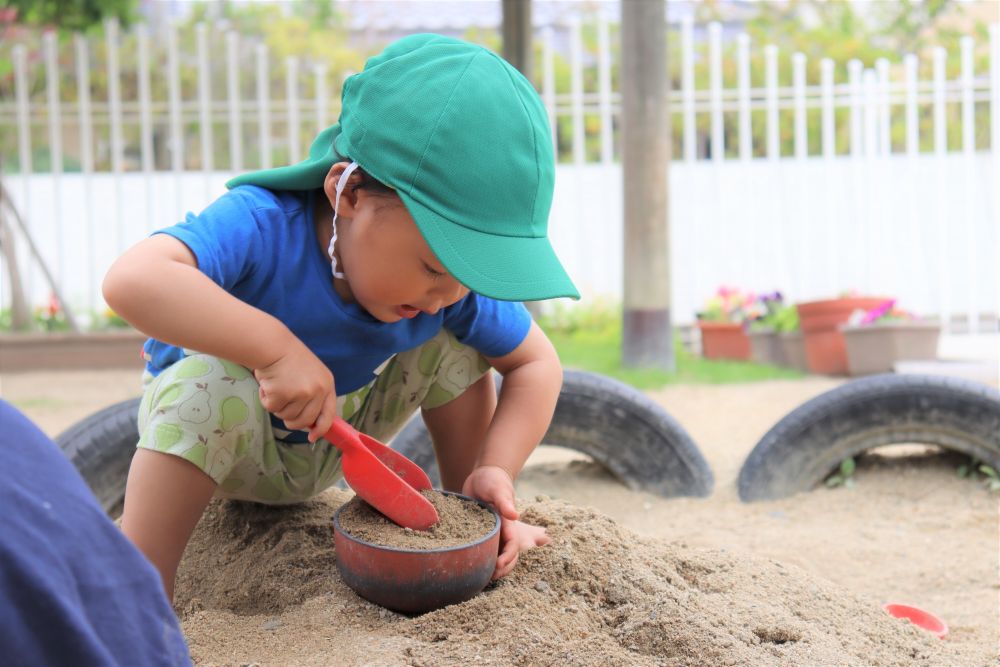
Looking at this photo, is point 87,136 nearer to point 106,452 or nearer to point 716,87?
point 716,87

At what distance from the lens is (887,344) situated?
536 centimetres

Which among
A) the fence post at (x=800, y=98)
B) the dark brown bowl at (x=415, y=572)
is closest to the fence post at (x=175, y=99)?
the fence post at (x=800, y=98)

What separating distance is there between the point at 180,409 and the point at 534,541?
0.67m

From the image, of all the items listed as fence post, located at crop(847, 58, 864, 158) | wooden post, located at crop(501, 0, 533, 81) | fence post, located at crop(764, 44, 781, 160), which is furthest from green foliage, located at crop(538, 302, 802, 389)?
fence post, located at crop(847, 58, 864, 158)

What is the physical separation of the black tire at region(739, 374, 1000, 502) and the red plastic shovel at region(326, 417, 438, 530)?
1.51 metres

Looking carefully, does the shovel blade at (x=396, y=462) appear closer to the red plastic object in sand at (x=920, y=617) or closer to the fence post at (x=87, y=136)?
the red plastic object in sand at (x=920, y=617)

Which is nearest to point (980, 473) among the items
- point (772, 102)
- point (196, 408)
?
point (196, 408)

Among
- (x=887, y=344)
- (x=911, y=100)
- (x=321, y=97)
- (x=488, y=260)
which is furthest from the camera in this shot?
(x=321, y=97)

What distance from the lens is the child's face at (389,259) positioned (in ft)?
4.86

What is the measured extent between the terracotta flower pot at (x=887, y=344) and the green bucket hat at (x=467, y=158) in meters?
4.26

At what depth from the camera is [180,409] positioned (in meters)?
1.58

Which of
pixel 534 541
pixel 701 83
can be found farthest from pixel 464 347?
pixel 701 83

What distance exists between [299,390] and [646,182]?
4241 millimetres

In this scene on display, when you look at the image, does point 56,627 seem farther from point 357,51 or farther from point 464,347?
point 357,51
